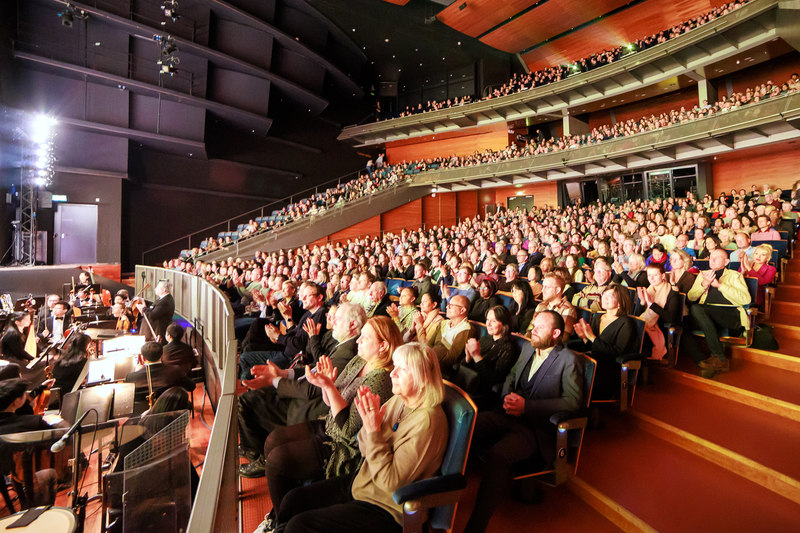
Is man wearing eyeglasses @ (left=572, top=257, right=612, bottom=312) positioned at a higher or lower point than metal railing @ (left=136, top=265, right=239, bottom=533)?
higher

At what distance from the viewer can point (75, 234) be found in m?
11.5

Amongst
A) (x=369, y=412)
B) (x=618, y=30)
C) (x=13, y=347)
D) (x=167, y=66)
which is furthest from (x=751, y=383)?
(x=618, y=30)

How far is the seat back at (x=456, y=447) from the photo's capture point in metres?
1.50

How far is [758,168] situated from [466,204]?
10354 mm

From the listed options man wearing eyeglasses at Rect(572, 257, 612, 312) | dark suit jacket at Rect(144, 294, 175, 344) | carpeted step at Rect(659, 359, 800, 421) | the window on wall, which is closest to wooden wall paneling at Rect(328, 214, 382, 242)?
the window on wall

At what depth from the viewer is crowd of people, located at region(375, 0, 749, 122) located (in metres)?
11.3

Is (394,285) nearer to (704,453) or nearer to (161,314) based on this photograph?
(161,314)

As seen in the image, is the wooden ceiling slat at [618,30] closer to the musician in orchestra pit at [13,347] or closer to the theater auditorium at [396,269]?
the theater auditorium at [396,269]

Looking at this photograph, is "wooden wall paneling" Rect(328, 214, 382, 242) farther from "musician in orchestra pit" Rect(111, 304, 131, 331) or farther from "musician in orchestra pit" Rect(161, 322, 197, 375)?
"musician in orchestra pit" Rect(161, 322, 197, 375)

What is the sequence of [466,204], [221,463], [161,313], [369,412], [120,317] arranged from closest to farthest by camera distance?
[221,463] < [369,412] < [161,313] < [120,317] < [466,204]

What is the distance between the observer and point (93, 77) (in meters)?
10.4

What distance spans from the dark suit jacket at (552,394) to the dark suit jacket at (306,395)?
3.64 feet

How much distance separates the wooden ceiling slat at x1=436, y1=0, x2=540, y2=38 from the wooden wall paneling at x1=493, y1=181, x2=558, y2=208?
6.71 meters

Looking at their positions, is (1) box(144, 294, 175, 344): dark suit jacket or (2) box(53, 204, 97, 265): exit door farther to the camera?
(2) box(53, 204, 97, 265): exit door
